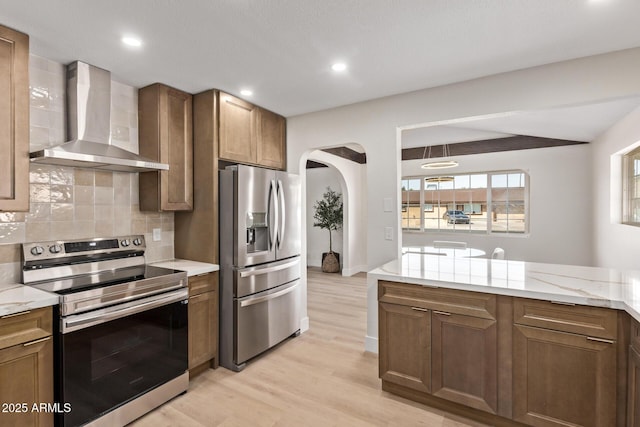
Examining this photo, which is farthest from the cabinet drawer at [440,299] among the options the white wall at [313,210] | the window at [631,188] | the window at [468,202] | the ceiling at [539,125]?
the white wall at [313,210]

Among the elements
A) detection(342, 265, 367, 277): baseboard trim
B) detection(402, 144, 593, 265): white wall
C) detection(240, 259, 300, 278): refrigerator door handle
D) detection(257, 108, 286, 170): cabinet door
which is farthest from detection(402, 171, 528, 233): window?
detection(240, 259, 300, 278): refrigerator door handle

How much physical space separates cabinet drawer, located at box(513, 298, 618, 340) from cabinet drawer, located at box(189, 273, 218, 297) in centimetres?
227

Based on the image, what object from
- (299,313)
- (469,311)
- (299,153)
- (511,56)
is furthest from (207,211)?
(511,56)

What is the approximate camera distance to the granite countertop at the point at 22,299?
1.61 metres

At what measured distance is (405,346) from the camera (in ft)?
7.32

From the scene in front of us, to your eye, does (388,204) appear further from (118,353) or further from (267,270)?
(118,353)

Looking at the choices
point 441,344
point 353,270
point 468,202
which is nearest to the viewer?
point 441,344

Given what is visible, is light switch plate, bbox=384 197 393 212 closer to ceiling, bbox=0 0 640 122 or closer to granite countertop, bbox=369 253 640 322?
granite countertop, bbox=369 253 640 322

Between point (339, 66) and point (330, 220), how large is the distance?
458cm

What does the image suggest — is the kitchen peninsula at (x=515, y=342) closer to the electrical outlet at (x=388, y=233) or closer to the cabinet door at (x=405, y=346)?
the cabinet door at (x=405, y=346)

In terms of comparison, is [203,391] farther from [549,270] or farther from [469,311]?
[549,270]

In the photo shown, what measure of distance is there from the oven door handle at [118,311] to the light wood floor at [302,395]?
72 centimetres

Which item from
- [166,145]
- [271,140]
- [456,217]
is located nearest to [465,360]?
[271,140]

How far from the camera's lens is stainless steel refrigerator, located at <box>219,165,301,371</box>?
2777mm
